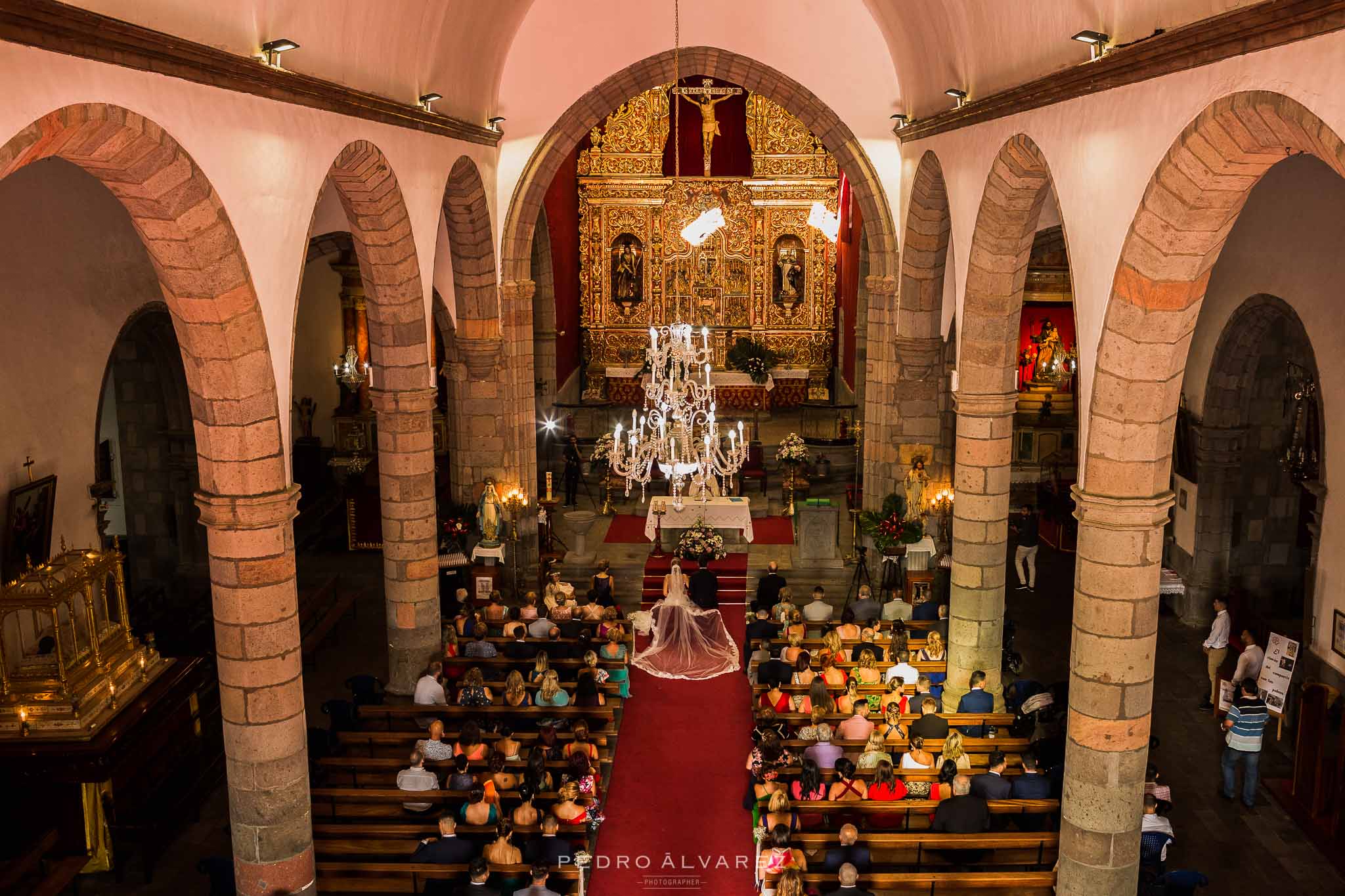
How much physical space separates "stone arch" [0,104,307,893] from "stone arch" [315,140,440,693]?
349cm

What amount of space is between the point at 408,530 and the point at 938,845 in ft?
23.6

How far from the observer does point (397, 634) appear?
1516cm

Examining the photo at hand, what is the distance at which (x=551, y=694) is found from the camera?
537 inches

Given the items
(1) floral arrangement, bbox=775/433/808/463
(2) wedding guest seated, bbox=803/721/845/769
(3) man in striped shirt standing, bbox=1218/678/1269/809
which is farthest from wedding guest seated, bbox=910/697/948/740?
(1) floral arrangement, bbox=775/433/808/463

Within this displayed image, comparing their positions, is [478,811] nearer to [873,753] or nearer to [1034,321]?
[873,753]

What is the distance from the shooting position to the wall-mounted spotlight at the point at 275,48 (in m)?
9.38

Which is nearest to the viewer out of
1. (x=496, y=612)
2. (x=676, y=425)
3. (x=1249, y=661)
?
(x=1249, y=661)

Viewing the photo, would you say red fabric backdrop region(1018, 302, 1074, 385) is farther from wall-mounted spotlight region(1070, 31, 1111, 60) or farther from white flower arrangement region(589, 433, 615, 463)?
wall-mounted spotlight region(1070, 31, 1111, 60)

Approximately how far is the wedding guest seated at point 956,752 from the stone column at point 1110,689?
1543 mm

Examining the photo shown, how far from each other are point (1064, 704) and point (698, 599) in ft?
18.2

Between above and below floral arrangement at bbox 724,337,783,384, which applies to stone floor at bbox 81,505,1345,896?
below

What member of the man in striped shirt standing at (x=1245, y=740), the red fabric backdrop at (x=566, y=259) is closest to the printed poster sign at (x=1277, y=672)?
the man in striped shirt standing at (x=1245, y=740)

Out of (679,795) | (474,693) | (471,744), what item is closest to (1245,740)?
(679,795)

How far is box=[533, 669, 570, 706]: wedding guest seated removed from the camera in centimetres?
1365
